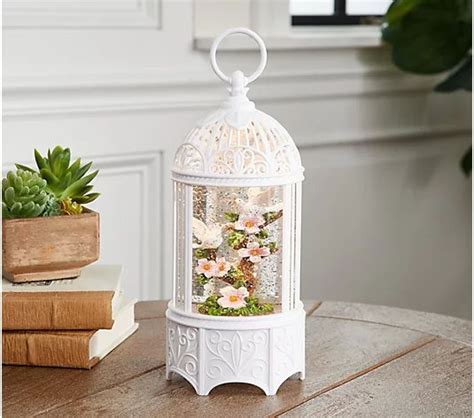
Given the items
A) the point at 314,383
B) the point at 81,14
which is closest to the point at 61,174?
the point at 314,383

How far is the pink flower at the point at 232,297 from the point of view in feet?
3.94

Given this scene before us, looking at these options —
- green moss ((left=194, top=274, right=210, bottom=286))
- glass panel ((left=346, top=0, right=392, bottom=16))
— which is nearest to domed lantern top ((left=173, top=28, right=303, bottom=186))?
green moss ((left=194, top=274, right=210, bottom=286))

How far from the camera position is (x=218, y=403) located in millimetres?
1178

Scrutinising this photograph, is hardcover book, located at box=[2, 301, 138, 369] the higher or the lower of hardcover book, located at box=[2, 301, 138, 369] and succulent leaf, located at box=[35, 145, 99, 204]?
the lower

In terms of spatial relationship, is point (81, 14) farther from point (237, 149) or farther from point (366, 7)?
point (366, 7)

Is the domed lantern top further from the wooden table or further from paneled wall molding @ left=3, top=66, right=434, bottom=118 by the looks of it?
paneled wall molding @ left=3, top=66, right=434, bottom=118

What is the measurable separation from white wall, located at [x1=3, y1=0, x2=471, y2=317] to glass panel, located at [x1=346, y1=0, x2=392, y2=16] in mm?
208

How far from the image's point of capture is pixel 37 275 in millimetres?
1308

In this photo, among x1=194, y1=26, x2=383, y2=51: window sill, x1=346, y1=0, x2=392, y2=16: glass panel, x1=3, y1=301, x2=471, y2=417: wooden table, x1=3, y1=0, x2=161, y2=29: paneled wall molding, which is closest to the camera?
x1=3, y1=301, x2=471, y2=417: wooden table

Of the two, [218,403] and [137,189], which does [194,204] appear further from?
[137,189]

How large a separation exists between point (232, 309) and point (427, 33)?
1.38m

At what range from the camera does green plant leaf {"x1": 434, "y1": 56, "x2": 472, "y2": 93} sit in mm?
2393

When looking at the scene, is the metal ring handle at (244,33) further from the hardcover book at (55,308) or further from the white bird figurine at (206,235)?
the hardcover book at (55,308)

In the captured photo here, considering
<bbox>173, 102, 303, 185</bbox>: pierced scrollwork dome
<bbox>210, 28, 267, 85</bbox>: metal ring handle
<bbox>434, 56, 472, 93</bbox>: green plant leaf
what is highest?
<bbox>434, 56, 472, 93</bbox>: green plant leaf
